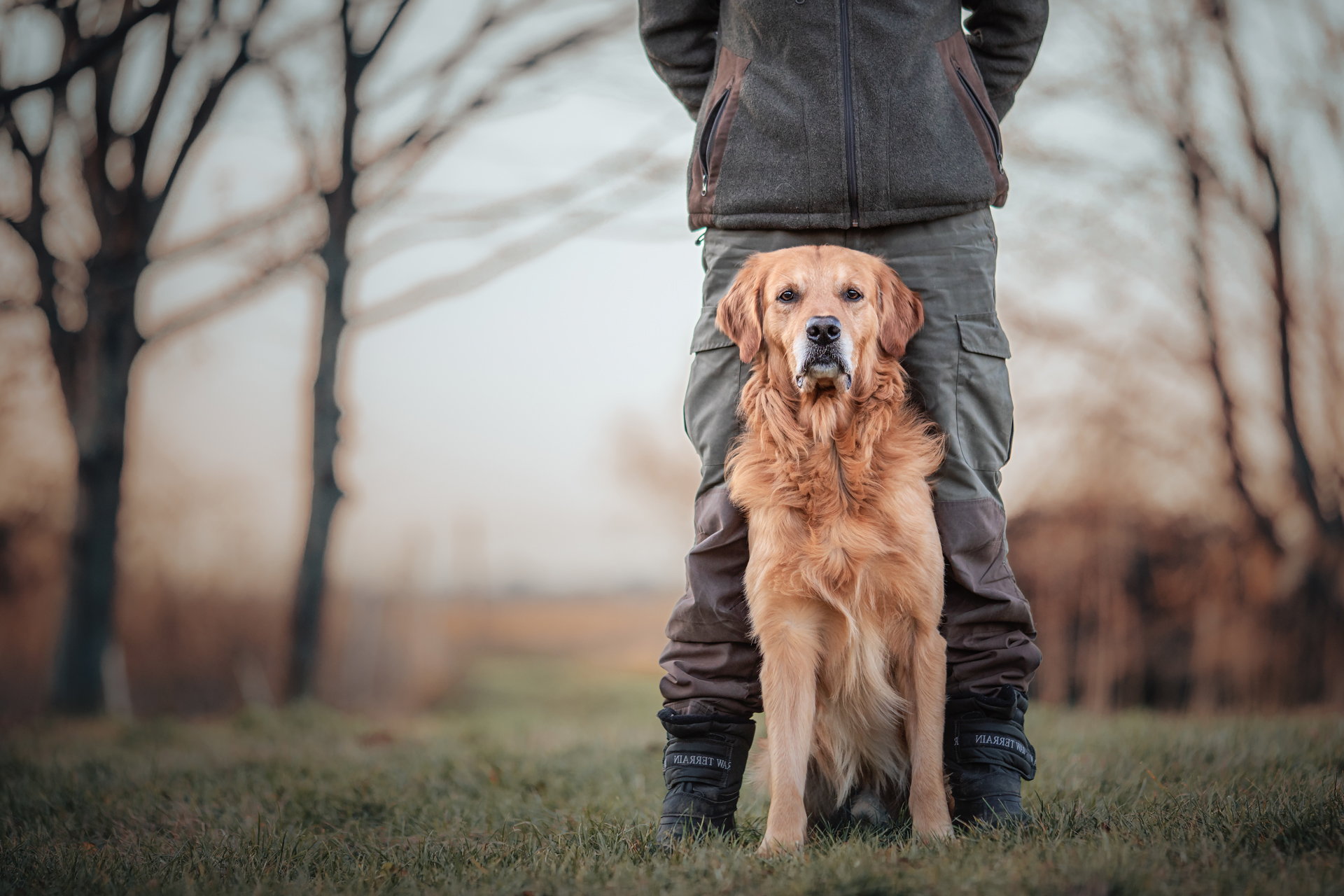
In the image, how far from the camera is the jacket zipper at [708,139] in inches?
104

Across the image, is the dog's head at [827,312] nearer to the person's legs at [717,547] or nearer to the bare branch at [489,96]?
the person's legs at [717,547]

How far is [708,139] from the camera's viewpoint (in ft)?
8.76

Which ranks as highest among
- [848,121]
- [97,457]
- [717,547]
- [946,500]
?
[848,121]

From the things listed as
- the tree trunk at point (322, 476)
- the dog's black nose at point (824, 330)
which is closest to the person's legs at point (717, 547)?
the dog's black nose at point (824, 330)

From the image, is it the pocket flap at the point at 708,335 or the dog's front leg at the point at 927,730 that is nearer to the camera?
the dog's front leg at the point at 927,730

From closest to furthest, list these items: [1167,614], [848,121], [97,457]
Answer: [848,121] < [97,457] < [1167,614]

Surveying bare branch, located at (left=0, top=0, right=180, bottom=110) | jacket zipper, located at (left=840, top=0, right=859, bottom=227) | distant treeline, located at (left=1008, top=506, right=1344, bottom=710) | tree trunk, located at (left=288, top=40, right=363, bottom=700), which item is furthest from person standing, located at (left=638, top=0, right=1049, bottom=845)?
tree trunk, located at (left=288, top=40, right=363, bottom=700)

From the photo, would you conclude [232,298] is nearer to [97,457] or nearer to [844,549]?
[97,457]

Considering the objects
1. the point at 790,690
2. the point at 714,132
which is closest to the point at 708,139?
the point at 714,132

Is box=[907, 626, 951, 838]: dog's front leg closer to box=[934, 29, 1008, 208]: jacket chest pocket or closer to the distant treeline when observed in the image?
box=[934, 29, 1008, 208]: jacket chest pocket

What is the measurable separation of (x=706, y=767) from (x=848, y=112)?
175 cm

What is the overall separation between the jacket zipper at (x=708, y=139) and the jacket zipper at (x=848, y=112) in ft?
1.03

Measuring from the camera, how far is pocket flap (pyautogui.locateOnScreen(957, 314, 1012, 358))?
102 inches

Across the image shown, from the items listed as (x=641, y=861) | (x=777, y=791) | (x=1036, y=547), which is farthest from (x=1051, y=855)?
(x=1036, y=547)
